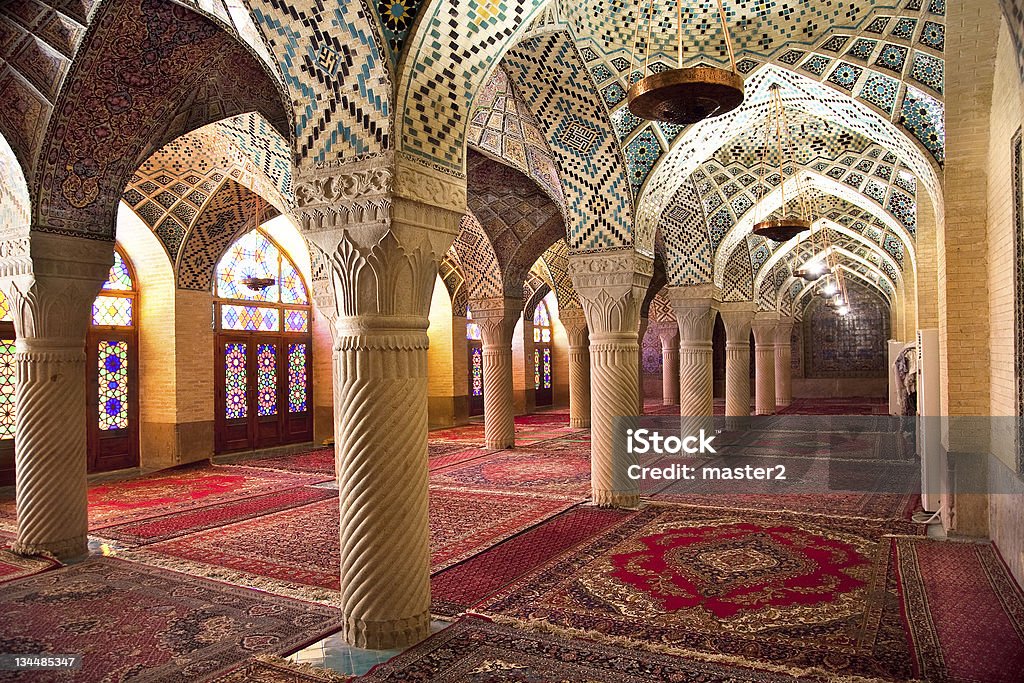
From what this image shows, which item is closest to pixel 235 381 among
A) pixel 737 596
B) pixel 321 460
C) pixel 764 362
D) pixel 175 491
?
pixel 321 460

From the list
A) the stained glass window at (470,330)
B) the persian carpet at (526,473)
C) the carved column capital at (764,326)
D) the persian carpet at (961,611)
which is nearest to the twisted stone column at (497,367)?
the persian carpet at (526,473)

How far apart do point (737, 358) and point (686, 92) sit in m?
11.1

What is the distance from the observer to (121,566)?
5.44 m

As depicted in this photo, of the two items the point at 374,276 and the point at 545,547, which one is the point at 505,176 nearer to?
the point at 545,547

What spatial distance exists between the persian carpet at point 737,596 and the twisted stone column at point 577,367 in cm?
897

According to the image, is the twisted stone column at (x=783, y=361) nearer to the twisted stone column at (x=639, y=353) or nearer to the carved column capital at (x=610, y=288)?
the twisted stone column at (x=639, y=353)

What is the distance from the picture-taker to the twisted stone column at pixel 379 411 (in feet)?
12.3

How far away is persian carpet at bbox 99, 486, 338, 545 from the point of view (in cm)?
642

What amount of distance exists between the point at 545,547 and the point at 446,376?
10.6m

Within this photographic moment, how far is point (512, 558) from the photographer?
547 cm

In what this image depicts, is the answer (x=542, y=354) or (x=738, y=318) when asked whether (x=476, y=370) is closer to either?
(x=542, y=354)

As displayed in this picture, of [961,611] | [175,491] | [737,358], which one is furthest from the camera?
[737,358]

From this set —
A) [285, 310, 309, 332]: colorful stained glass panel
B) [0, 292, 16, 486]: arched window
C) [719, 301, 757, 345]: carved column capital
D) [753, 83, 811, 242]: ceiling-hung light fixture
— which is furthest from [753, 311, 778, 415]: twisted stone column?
[0, 292, 16, 486]: arched window

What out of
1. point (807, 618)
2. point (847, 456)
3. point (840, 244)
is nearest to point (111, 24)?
point (807, 618)
